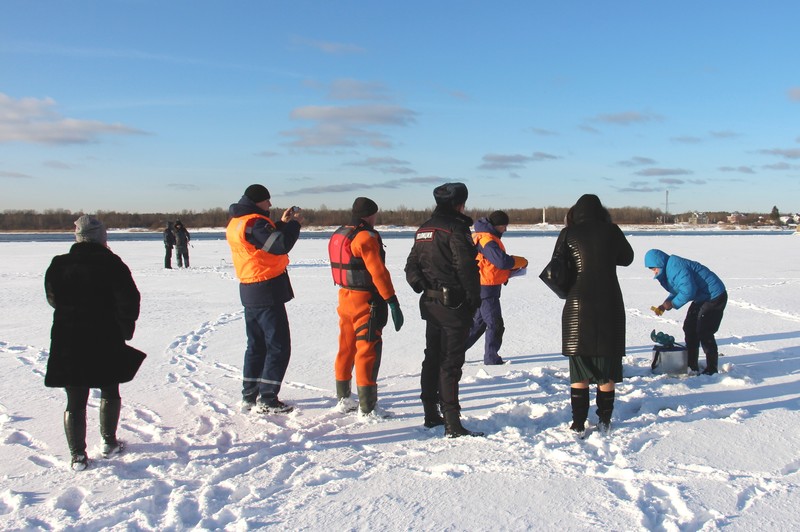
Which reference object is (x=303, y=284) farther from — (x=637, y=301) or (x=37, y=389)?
(x=37, y=389)

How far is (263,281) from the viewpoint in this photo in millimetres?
4410

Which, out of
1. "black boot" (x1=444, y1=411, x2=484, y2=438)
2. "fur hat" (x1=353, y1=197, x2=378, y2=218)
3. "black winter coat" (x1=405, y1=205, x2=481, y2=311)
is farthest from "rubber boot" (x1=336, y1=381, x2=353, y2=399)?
"fur hat" (x1=353, y1=197, x2=378, y2=218)

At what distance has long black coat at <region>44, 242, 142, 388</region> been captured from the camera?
3473 mm

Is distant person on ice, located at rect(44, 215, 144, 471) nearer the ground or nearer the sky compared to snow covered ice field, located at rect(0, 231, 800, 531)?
nearer the sky

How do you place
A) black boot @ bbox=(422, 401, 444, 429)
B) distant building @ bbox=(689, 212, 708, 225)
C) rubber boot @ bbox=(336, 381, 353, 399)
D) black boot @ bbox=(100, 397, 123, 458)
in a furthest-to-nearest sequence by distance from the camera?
distant building @ bbox=(689, 212, 708, 225) → rubber boot @ bbox=(336, 381, 353, 399) → black boot @ bbox=(422, 401, 444, 429) → black boot @ bbox=(100, 397, 123, 458)

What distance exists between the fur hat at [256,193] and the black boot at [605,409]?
2.80 metres

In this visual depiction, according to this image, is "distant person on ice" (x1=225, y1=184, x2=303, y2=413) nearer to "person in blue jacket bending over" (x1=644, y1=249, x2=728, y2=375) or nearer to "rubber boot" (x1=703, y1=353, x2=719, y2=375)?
"person in blue jacket bending over" (x1=644, y1=249, x2=728, y2=375)

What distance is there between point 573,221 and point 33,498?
356 cm

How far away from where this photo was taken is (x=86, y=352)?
3508 mm

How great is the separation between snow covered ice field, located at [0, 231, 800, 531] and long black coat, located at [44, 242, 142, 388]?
1.90 feet

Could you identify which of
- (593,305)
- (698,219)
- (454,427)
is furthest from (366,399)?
(698,219)

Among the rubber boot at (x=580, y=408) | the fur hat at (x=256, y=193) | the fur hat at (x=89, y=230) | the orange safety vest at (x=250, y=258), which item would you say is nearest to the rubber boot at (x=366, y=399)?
the orange safety vest at (x=250, y=258)

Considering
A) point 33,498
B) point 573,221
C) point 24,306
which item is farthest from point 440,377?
point 24,306

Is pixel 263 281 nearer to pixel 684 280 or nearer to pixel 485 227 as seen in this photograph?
pixel 485 227
